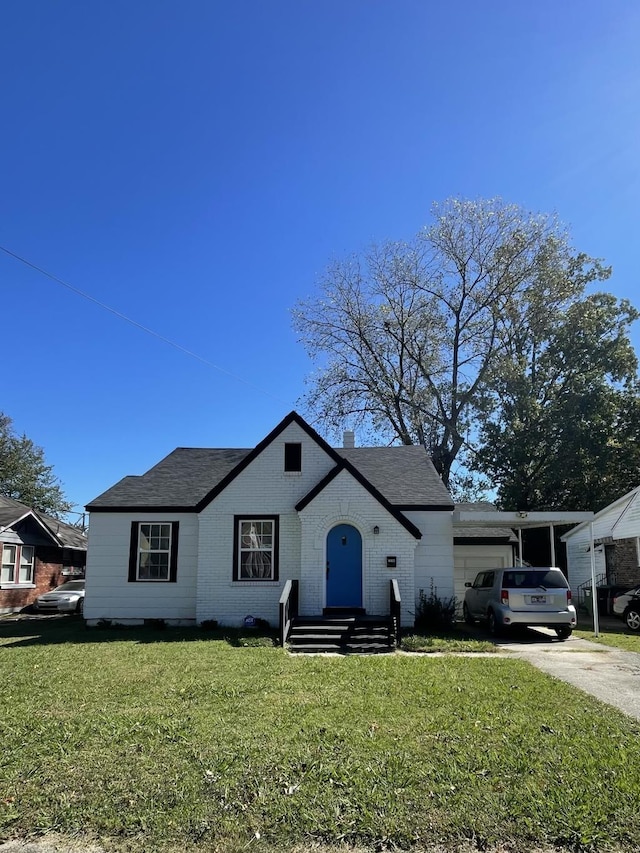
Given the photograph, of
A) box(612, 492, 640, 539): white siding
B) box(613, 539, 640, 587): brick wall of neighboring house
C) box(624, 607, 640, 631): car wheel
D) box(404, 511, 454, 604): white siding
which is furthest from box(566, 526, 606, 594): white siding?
box(404, 511, 454, 604): white siding

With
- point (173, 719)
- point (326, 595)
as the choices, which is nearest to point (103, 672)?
point (173, 719)

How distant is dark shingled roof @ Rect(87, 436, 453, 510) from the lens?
56.3 ft

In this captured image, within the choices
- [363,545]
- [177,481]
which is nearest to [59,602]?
[177,481]

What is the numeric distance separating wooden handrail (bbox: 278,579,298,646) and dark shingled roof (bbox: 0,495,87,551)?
1296 cm

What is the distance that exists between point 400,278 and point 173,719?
2963 centimetres

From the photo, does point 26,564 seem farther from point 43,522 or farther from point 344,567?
point 344,567

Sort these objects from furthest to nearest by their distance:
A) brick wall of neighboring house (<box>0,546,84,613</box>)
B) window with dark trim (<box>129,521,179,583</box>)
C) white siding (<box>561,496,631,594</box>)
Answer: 1. white siding (<box>561,496,631,594</box>)
2. brick wall of neighboring house (<box>0,546,84,613</box>)
3. window with dark trim (<box>129,521,179,583</box>)

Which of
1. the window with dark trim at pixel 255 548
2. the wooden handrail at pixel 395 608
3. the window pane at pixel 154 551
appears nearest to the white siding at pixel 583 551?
the wooden handrail at pixel 395 608

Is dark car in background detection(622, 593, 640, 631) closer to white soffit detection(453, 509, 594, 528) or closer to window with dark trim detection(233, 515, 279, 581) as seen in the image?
white soffit detection(453, 509, 594, 528)

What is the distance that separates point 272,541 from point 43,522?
1404 centimetres

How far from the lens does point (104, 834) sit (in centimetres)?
439

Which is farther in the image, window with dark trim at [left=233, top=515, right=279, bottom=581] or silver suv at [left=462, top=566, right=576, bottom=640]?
window with dark trim at [left=233, top=515, right=279, bottom=581]

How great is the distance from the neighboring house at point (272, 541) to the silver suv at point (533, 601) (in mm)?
1878

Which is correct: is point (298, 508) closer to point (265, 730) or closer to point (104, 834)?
point (265, 730)
